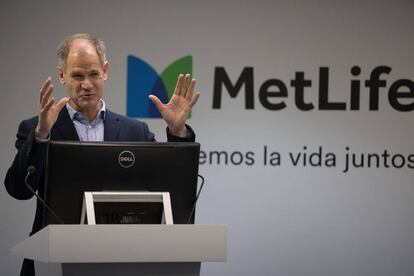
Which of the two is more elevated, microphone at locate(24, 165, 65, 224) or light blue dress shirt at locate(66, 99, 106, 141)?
light blue dress shirt at locate(66, 99, 106, 141)

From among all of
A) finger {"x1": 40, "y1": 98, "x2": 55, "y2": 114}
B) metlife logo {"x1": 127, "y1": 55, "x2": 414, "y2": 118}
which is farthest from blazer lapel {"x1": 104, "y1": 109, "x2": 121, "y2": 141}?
metlife logo {"x1": 127, "y1": 55, "x2": 414, "y2": 118}

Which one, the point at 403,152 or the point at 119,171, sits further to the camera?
the point at 403,152

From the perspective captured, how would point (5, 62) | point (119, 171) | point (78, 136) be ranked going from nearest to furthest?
point (119, 171)
point (78, 136)
point (5, 62)

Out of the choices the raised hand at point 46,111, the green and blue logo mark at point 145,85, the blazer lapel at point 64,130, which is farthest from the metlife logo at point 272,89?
the raised hand at point 46,111

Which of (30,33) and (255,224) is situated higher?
(30,33)

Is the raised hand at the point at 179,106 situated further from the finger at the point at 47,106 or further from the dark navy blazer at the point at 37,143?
the finger at the point at 47,106

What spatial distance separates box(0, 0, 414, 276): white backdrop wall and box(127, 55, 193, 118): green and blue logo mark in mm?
58

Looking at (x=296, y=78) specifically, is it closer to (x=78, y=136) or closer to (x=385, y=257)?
(x=385, y=257)

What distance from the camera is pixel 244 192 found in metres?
6.46

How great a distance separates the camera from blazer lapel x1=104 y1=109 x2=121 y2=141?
125 inches

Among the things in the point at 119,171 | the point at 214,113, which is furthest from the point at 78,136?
the point at 214,113

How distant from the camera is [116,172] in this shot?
2.57 meters

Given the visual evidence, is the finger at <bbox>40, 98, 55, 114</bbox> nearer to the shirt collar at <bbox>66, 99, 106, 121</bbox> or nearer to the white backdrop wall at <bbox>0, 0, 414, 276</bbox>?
the shirt collar at <bbox>66, 99, 106, 121</bbox>

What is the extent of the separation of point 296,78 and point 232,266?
1.67 m
